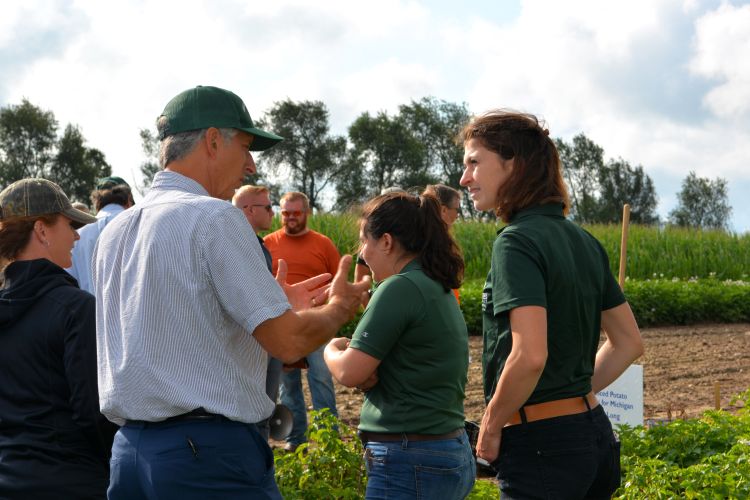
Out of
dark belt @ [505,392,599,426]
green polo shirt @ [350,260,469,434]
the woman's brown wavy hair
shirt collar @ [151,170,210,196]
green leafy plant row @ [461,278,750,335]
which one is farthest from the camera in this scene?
green leafy plant row @ [461,278,750,335]

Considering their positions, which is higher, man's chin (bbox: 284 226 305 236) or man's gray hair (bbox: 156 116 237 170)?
man's chin (bbox: 284 226 305 236)

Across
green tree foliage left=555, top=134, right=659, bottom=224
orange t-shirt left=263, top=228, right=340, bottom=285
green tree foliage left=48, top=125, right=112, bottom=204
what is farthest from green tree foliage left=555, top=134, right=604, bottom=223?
orange t-shirt left=263, top=228, right=340, bottom=285

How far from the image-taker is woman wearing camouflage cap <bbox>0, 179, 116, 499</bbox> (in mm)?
3014

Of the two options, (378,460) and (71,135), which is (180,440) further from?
(71,135)

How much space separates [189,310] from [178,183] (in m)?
0.41

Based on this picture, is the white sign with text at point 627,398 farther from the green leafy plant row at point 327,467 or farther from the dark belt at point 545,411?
the dark belt at point 545,411

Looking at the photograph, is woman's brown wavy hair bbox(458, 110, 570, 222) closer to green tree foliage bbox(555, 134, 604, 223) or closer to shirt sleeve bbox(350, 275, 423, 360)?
shirt sleeve bbox(350, 275, 423, 360)

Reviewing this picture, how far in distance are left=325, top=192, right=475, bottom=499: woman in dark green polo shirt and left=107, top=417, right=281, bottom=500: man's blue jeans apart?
2.20 feet

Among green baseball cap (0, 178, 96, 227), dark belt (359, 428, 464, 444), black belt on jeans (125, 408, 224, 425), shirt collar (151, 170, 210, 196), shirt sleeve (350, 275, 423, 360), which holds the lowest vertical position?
dark belt (359, 428, 464, 444)

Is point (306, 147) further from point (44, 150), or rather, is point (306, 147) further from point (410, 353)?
point (410, 353)

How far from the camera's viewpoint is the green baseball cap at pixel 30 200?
339cm

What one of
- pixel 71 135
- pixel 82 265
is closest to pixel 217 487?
pixel 82 265

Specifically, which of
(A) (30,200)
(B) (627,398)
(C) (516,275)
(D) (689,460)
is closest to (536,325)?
(C) (516,275)

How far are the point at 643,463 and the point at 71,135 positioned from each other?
5320 centimetres
